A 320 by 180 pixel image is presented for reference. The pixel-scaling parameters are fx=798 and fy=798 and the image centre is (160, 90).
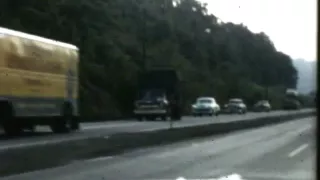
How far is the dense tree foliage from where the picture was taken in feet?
210

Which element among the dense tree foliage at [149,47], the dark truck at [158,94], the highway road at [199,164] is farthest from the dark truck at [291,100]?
the highway road at [199,164]

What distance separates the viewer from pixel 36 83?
27.9 m

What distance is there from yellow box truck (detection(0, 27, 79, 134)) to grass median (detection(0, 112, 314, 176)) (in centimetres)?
463

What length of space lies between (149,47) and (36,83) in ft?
223

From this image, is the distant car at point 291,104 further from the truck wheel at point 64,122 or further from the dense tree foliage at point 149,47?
the truck wheel at point 64,122

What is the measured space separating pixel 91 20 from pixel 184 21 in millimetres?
62030

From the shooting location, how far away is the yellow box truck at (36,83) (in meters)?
26.1

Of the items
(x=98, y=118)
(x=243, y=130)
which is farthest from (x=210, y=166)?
(x=98, y=118)

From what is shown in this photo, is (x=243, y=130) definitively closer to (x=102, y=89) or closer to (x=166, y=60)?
(x=102, y=89)

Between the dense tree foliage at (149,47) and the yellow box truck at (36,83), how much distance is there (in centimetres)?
2730

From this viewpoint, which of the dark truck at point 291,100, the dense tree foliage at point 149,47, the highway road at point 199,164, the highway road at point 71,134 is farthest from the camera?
the dark truck at point 291,100

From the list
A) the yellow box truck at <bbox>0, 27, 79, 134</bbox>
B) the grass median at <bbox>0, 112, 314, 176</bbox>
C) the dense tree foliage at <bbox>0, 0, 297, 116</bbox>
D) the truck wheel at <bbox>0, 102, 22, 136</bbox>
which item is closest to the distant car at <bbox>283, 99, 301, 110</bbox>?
the dense tree foliage at <bbox>0, 0, 297, 116</bbox>

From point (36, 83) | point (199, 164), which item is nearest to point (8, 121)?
point (36, 83)

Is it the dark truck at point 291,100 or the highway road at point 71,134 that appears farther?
the dark truck at point 291,100
